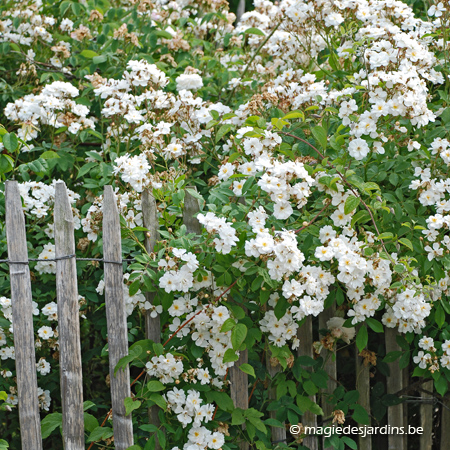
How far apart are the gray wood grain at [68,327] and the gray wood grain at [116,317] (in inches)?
4.6

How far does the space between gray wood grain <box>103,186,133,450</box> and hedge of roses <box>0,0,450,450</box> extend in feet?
0.19

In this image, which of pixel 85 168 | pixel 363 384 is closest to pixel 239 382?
pixel 363 384

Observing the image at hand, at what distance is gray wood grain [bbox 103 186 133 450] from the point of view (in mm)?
2059

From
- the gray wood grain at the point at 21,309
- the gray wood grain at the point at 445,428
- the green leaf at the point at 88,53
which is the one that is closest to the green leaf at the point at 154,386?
the gray wood grain at the point at 21,309

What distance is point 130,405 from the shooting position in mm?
2043

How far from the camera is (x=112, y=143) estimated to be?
2834 mm

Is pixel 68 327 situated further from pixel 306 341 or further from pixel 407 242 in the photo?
pixel 407 242

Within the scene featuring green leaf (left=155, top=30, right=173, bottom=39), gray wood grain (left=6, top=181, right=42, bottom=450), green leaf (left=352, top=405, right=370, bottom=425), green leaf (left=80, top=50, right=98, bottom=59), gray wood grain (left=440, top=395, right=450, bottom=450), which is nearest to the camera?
gray wood grain (left=6, top=181, right=42, bottom=450)

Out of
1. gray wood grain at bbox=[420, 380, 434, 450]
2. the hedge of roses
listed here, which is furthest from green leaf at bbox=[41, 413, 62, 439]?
gray wood grain at bbox=[420, 380, 434, 450]

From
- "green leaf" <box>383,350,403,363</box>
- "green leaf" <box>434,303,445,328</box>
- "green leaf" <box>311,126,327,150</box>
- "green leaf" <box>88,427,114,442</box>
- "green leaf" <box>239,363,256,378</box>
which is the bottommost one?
"green leaf" <box>88,427,114,442</box>

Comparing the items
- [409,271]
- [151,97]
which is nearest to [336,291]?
[409,271]

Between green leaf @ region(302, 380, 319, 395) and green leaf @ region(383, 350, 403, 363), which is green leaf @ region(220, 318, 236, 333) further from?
green leaf @ region(383, 350, 403, 363)

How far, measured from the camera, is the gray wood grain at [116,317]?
6.75ft

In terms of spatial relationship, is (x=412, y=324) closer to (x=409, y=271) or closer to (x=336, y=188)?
(x=409, y=271)
